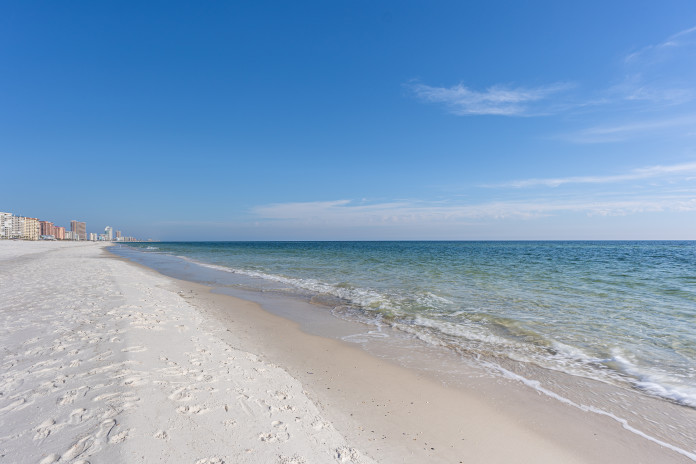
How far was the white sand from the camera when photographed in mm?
3016

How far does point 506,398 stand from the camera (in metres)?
4.78

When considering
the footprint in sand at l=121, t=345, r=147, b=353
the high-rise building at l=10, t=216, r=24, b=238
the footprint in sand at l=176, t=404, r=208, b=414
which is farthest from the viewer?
the high-rise building at l=10, t=216, r=24, b=238

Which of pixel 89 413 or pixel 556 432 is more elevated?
pixel 89 413

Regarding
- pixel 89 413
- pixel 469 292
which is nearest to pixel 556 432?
pixel 89 413

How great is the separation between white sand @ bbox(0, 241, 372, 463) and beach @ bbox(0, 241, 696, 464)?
18 mm

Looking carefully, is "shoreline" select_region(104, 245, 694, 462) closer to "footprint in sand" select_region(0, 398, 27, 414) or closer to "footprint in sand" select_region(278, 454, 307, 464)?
"footprint in sand" select_region(278, 454, 307, 464)

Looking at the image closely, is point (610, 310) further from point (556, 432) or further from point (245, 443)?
point (245, 443)

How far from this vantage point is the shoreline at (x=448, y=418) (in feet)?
11.5

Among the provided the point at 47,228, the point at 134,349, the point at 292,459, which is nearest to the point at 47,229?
the point at 47,228

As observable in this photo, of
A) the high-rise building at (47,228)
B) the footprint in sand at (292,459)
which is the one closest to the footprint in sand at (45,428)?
the footprint in sand at (292,459)

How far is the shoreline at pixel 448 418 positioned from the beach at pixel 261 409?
0.02m

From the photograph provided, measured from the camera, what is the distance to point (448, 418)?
163 inches

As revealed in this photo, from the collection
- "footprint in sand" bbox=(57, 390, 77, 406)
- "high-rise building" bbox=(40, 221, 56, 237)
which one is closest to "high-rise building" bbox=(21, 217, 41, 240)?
"high-rise building" bbox=(40, 221, 56, 237)

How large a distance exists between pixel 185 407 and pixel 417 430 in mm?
2665
